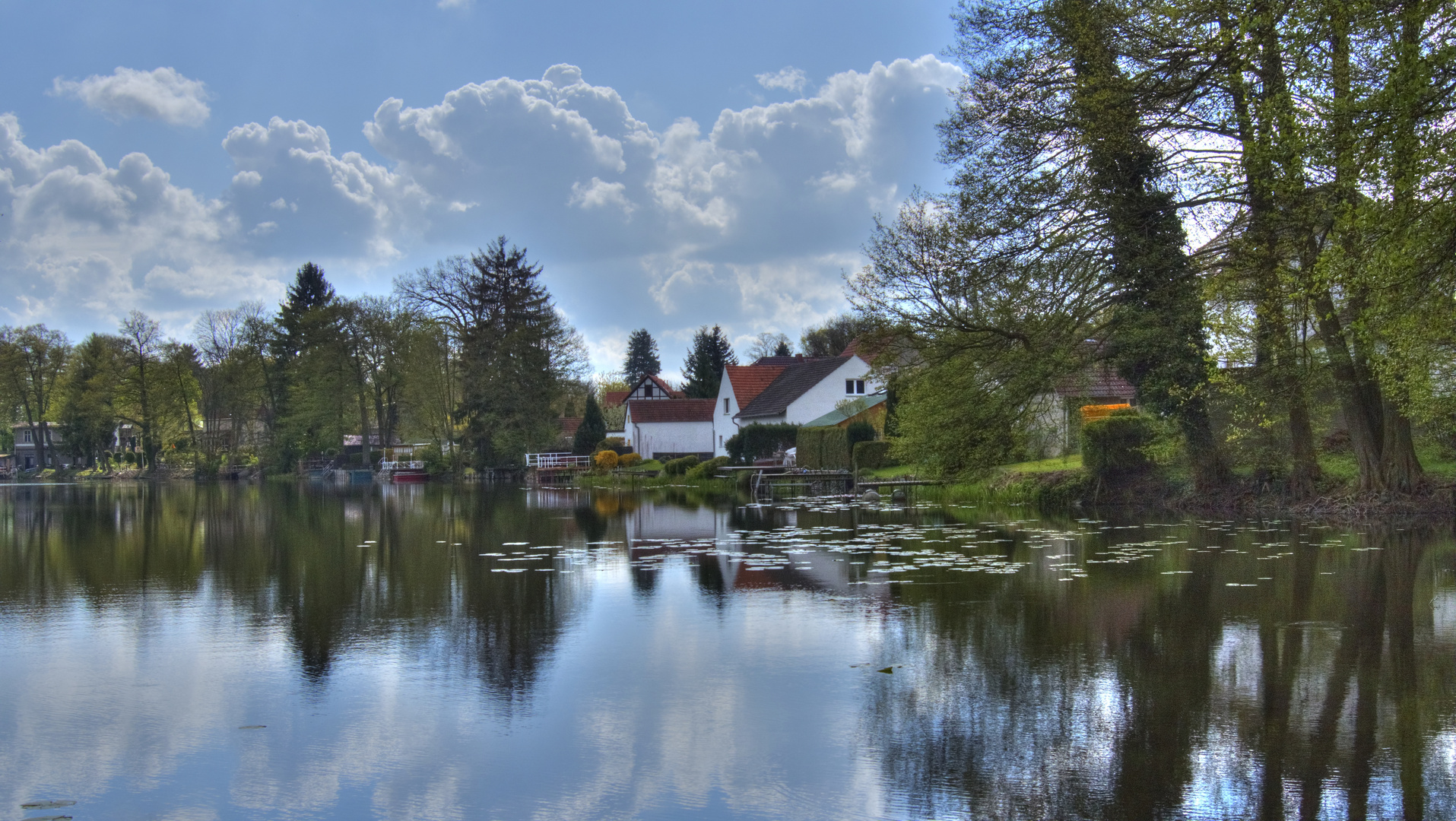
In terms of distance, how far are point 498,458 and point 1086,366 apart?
46.9 m

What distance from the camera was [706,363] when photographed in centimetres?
8719

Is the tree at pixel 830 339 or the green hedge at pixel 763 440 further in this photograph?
the tree at pixel 830 339

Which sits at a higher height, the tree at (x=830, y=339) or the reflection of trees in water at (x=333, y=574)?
the tree at (x=830, y=339)

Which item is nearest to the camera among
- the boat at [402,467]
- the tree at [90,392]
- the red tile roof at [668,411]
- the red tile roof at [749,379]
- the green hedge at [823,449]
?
the green hedge at [823,449]

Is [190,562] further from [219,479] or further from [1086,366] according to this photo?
[219,479]

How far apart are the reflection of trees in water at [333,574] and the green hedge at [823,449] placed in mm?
12488

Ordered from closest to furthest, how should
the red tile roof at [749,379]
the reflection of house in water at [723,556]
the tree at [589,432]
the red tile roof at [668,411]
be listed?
the reflection of house in water at [723,556] → the red tile roof at [749,379] → the tree at [589,432] → the red tile roof at [668,411]

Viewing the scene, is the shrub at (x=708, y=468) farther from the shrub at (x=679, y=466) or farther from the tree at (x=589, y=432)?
the tree at (x=589, y=432)

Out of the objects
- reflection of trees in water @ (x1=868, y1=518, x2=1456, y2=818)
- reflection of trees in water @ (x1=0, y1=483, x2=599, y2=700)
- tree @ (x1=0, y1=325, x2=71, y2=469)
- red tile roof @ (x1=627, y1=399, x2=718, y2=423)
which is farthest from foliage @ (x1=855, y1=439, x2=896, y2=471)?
tree @ (x1=0, y1=325, x2=71, y2=469)

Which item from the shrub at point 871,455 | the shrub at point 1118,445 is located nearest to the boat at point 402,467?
the shrub at point 871,455

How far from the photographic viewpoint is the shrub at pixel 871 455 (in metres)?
37.9

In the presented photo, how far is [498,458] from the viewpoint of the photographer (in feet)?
213

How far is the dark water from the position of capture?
5.80m

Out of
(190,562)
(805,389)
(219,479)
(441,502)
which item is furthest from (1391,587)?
(219,479)
